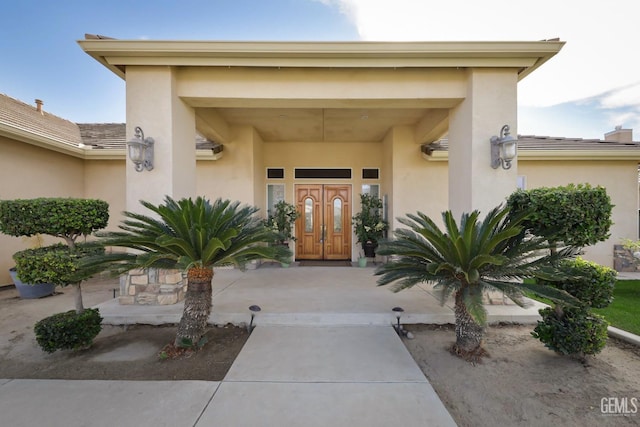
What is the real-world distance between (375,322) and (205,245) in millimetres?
2550

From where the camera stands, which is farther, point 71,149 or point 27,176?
point 71,149

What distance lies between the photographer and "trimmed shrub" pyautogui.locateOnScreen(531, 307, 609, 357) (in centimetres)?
268

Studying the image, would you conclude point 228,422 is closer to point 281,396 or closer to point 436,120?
point 281,396

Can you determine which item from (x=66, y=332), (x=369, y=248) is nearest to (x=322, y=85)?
(x=369, y=248)

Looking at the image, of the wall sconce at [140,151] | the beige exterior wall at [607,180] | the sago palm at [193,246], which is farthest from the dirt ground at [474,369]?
the beige exterior wall at [607,180]

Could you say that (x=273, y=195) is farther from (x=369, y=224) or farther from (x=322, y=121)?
(x=369, y=224)

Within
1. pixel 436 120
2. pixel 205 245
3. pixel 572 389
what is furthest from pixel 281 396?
pixel 436 120

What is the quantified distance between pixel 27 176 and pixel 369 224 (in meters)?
8.55

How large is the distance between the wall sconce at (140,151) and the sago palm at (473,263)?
4.04 metres

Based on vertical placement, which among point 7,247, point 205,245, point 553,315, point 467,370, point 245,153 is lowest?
point 467,370

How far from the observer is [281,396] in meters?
2.31

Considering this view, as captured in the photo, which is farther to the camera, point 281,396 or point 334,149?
point 334,149

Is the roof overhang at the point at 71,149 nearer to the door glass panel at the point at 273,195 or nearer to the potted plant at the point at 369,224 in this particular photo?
the door glass panel at the point at 273,195

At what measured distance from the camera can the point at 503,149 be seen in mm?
4113
